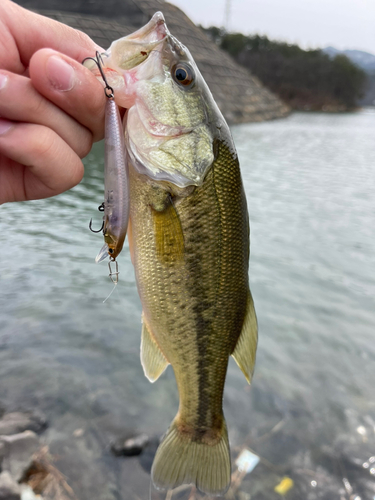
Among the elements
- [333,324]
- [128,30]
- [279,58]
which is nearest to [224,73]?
[128,30]

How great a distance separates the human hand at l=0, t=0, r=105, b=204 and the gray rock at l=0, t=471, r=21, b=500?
236 centimetres

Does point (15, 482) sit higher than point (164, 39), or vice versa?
point (164, 39)

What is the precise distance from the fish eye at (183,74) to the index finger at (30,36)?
37 centimetres

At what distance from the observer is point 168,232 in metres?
1.56

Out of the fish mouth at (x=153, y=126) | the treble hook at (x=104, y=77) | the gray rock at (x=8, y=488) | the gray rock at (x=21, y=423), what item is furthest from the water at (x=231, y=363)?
the treble hook at (x=104, y=77)

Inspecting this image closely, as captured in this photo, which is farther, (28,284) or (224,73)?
(224,73)

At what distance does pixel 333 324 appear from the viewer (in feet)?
18.7

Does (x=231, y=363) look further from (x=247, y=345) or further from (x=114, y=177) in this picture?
(x=114, y=177)

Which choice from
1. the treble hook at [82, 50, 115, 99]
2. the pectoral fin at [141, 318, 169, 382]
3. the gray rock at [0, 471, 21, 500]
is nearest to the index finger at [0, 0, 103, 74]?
the treble hook at [82, 50, 115, 99]

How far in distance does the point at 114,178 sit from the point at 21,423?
300cm

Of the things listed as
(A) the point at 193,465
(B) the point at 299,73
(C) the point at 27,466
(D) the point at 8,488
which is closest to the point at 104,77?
(A) the point at 193,465

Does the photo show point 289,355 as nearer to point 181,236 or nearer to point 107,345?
point 107,345

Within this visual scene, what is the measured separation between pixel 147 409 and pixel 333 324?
3.34 metres

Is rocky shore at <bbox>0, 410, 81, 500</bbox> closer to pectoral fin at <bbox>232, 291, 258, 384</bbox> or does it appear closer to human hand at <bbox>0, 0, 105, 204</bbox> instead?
pectoral fin at <bbox>232, 291, 258, 384</bbox>
